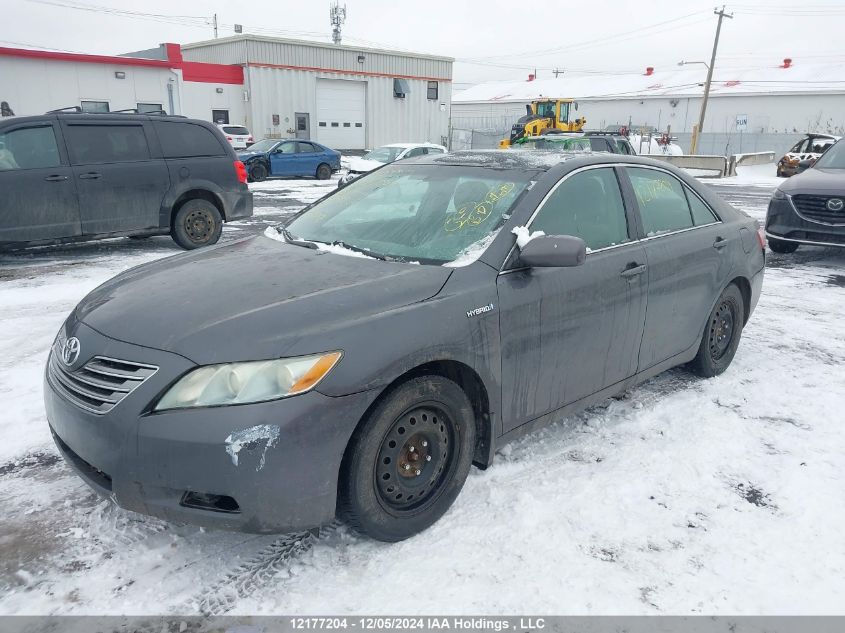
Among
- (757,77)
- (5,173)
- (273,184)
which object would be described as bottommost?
(273,184)

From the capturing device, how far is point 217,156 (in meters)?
9.26

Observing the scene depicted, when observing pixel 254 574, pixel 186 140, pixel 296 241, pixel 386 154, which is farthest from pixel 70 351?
pixel 386 154

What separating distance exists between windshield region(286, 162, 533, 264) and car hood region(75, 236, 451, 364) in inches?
9.1

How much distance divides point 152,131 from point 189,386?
295 inches

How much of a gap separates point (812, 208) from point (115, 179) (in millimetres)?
9243

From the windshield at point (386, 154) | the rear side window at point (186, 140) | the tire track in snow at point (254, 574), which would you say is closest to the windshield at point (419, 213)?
the tire track in snow at point (254, 574)

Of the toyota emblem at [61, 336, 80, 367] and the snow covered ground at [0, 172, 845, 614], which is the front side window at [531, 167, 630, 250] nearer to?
the snow covered ground at [0, 172, 845, 614]

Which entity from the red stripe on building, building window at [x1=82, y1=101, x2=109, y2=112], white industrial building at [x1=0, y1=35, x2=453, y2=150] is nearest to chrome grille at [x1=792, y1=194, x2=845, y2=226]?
white industrial building at [x1=0, y1=35, x2=453, y2=150]

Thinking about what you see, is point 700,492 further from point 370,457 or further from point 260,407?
point 260,407

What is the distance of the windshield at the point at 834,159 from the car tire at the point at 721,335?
620cm

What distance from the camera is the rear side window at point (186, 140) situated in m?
8.80

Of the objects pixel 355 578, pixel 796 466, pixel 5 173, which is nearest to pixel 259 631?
pixel 355 578

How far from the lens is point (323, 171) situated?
22.8 m

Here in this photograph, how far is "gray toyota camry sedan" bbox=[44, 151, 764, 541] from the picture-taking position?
7.60ft
